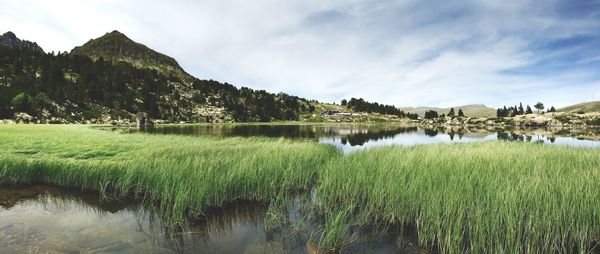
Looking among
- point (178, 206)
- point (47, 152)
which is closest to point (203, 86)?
point (47, 152)

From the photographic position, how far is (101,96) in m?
116

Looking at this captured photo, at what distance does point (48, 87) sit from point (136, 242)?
118 m

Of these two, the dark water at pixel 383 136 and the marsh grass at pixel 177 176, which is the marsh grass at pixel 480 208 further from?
the dark water at pixel 383 136

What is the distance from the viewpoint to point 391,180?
1127 cm

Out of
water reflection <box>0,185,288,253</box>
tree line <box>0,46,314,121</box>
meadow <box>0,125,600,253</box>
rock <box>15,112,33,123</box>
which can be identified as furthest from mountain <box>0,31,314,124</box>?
water reflection <box>0,185,288,253</box>

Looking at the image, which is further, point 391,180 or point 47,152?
point 47,152

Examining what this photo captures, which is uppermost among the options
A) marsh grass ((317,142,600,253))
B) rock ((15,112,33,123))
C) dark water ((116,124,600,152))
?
rock ((15,112,33,123))

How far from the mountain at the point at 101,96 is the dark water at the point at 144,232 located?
7876cm

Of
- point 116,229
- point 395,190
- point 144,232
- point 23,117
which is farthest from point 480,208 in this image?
point 23,117

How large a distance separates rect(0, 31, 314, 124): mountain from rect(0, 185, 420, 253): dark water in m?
78.8

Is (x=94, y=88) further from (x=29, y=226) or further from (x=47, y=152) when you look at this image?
(x=29, y=226)

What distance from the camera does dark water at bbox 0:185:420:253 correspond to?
8.37 meters

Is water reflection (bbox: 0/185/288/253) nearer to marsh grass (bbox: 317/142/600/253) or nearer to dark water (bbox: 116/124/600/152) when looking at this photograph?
marsh grass (bbox: 317/142/600/253)

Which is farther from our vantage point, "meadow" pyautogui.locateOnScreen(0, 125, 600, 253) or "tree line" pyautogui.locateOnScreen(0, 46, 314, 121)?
"tree line" pyautogui.locateOnScreen(0, 46, 314, 121)
